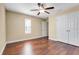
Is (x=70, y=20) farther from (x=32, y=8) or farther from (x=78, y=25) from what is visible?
(x=32, y=8)

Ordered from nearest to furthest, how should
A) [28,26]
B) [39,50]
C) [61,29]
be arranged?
[39,50], [61,29], [28,26]

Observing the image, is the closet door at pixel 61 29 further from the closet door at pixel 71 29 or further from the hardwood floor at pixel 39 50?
the hardwood floor at pixel 39 50

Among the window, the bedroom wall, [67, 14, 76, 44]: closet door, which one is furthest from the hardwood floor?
the window

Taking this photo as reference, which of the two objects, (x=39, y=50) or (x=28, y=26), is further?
(x=28, y=26)

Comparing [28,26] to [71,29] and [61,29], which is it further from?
[71,29]

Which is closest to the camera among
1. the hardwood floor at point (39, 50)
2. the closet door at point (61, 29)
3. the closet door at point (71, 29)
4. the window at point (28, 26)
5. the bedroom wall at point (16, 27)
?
the hardwood floor at point (39, 50)

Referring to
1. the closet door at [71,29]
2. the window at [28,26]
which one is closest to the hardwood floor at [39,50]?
the closet door at [71,29]

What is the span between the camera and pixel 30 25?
20.1 feet

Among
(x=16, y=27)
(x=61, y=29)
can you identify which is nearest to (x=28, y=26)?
(x=16, y=27)

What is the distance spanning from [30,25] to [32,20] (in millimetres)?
390

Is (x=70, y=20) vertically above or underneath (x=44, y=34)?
above

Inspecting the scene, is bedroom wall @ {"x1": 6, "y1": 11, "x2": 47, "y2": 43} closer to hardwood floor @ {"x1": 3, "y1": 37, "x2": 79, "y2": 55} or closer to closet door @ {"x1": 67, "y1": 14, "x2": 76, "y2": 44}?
hardwood floor @ {"x1": 3, "y1": 37, "x2": 79, "y2": 55}
